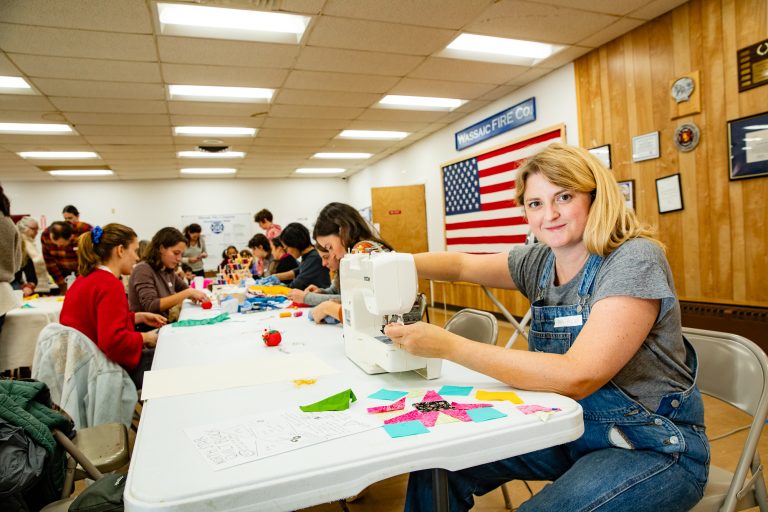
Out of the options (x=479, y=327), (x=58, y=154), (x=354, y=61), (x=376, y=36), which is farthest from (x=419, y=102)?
(x=58, y=154)

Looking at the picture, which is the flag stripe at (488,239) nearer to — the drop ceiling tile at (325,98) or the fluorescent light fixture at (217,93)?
the drop ceiling tile at (325,98)

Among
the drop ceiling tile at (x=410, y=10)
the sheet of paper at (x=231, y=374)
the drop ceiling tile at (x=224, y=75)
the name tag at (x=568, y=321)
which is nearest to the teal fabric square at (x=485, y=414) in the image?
the name tag at (x=568, y=321)

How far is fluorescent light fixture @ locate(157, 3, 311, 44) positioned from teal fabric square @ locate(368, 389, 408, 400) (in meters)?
3.12

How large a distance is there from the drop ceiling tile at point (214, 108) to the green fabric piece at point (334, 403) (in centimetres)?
482

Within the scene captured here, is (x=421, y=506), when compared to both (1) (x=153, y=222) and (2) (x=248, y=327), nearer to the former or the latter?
(2) (x=248, y=327)

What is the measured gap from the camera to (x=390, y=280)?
47.8 inches

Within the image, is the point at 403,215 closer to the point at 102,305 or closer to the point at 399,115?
the point at 399,115

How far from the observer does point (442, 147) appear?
7098mm

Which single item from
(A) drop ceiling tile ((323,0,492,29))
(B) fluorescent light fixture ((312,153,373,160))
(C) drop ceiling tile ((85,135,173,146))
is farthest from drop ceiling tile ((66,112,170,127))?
(A) drop ceiling tile ((323,0,492,29))

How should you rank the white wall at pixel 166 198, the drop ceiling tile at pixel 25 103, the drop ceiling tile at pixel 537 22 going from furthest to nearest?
the white wall at pixel 166 198, the drop ceiling tile at pixel 25 103, the drop ceiling tile at pixel 537 22

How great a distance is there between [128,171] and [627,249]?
9472mm

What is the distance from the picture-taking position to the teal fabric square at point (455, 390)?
3.61 ft

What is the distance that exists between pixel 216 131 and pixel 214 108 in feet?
3.75

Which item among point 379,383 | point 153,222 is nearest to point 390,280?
point 379,383
